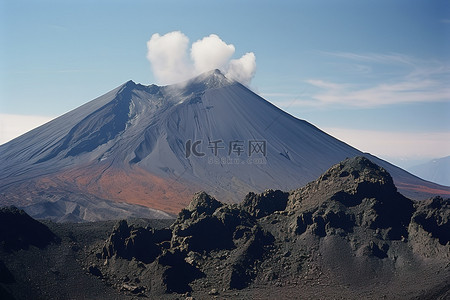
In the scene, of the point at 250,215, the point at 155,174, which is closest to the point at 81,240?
the point at 250,215

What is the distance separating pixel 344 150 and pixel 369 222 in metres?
93.5

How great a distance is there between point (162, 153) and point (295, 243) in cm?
7576

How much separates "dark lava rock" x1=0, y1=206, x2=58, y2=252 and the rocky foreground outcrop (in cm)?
610

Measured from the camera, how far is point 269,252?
4969cm

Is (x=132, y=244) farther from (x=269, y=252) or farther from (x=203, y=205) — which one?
(x=269, y=252)

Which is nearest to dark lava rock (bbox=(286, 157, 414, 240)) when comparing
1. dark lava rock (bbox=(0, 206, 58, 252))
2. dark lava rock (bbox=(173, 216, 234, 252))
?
dark lava rock (bbox=(173, 216, 234, 252))

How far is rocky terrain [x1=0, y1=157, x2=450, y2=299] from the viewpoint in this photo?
43969 mm

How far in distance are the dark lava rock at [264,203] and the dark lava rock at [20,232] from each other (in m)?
21.7

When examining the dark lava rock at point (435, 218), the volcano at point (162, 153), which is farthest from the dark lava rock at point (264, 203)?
the volcano at point (162, 153)

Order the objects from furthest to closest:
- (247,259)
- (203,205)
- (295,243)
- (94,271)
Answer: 1. (203,205)
2. (295,243)
3. (247,259)
4. (94,271)

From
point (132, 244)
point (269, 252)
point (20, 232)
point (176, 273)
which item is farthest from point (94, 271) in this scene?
point (269, 252)

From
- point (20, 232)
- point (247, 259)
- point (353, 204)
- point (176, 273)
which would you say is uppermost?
point (353, 204)

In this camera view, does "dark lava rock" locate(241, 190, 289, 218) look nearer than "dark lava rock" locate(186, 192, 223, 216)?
No

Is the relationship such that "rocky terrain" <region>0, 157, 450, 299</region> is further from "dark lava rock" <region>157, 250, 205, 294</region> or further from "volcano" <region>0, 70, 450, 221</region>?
"volcano" <region>0, 70, 450, 221</region>
